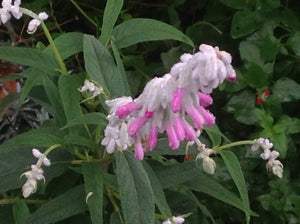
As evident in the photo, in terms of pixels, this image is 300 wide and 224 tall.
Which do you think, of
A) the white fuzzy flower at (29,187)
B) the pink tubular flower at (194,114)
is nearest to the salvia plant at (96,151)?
the white fuzzy flower at (29,187)

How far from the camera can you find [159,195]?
1016 mm

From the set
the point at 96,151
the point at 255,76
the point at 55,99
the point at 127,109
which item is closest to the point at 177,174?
the point at 96,151

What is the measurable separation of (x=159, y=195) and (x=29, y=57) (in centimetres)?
34

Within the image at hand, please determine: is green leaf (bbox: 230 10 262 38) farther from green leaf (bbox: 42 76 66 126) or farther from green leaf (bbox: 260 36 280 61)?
green leaf (bbox: 42 76 66 126)

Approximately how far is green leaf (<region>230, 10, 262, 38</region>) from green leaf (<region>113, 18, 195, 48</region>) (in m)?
0.58

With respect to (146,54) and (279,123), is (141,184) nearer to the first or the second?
(279,123)

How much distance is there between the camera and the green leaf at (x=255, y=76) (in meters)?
1.54

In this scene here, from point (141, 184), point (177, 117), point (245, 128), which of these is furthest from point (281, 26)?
point (177, 117)

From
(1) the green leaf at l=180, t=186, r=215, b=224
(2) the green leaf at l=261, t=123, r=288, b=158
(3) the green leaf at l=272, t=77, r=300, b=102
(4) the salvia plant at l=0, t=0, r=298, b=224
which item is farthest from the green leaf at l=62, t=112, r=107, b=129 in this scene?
(3) the green leaf at l=272, t=77, r=300, b=102

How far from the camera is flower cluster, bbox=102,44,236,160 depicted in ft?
1.97

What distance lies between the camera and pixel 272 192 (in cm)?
152

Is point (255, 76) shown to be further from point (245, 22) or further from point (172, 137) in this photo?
point (172, 137)

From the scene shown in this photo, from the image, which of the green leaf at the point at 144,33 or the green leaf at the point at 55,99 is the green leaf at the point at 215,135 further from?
the green leaf at the point at 55,99

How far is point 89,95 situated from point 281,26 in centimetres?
83
